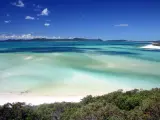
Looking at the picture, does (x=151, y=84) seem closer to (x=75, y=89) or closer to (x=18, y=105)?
(x=75, y=89)

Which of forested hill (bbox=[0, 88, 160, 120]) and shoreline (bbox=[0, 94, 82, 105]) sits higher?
forested hill (bbox=[0, 88, 160, 120])

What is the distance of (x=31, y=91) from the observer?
1502 cm

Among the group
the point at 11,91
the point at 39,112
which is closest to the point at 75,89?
the point at 11,91

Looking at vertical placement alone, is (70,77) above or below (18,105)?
below

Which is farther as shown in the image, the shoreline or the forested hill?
the shoreline

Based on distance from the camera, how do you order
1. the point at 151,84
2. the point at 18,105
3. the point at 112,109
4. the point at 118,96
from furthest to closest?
the point at 151,84
the point at 118,96
the point at 18,105
the point at 112,109

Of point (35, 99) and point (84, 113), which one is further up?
point (84, 113)

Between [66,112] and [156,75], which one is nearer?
[66,112]

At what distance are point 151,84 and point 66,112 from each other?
39.4ft

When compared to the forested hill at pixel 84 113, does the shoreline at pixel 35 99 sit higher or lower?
lower

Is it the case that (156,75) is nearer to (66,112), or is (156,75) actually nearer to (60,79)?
(60,79)

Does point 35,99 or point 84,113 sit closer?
point 84,113

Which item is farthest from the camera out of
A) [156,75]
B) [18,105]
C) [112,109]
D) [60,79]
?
[156,75]

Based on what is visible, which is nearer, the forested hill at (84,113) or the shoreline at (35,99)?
the forested hill at (84,113)
